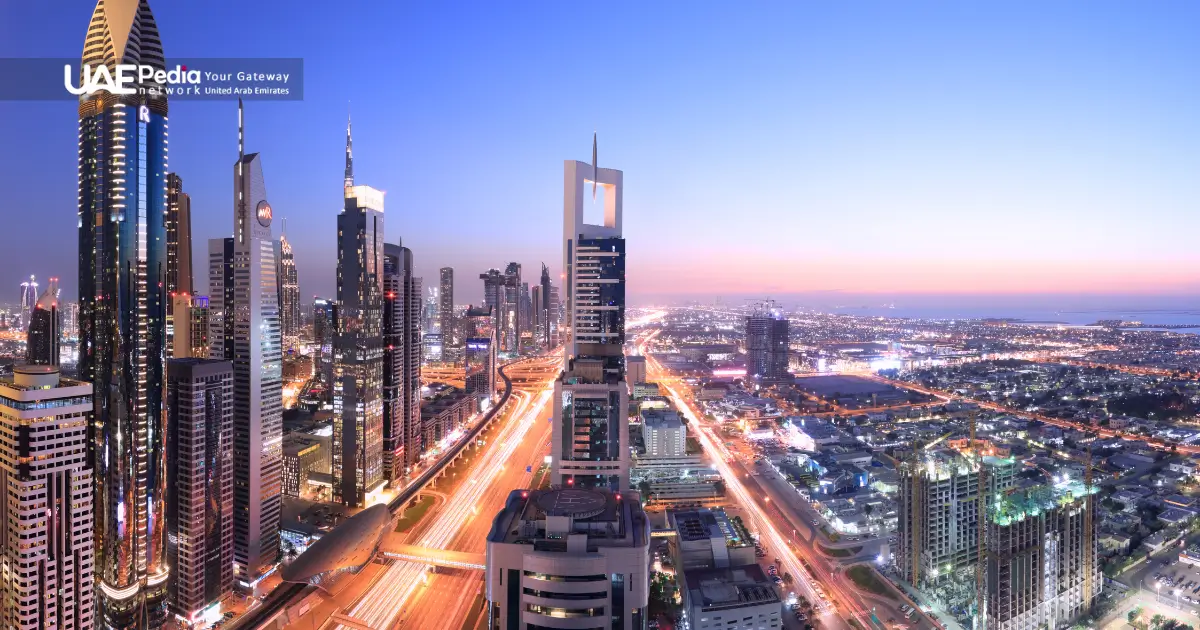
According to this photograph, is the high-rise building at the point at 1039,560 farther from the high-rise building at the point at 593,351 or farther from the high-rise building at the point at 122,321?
the high-rise building at the point at 122,321

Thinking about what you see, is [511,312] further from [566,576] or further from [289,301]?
[566,576]

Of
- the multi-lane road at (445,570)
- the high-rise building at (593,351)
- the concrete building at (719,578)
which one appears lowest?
the multi-lane road at (445,570)

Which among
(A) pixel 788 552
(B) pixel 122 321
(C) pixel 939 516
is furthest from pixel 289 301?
(C) pixel 939 516

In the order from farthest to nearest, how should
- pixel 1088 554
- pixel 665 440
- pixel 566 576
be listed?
pixel 665 440 → pixel 1088 554 → pixel 566 576

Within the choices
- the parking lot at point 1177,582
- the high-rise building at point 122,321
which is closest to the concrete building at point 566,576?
the high-rise building at point 122,321

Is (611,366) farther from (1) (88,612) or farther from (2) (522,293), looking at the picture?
(2) (522,293)

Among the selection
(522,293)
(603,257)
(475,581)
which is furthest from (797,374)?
(475,581)

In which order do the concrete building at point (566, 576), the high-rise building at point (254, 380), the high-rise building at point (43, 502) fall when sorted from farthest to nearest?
the high-rise building at point (254, 380)
the high-rise building at point (43, 502)
the concrete building at point (566, 576)

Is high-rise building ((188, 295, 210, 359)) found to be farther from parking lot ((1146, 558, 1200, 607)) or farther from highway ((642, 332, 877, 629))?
parking lot ((1146, 558, 1200, 607))
